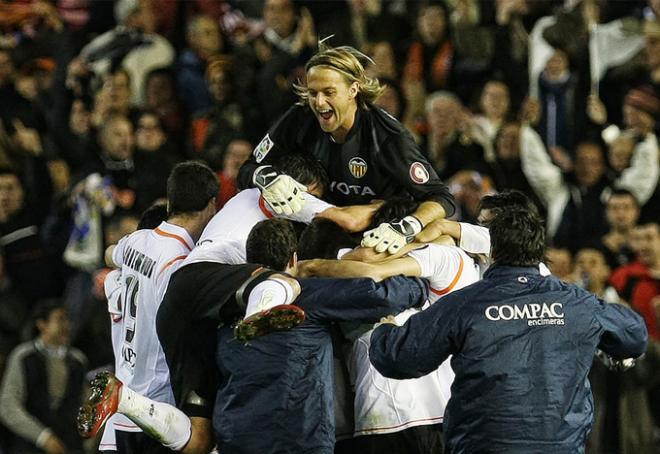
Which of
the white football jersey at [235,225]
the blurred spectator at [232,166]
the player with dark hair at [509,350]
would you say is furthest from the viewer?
the blurred spectator at [232,166]

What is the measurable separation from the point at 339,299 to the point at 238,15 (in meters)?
7.17

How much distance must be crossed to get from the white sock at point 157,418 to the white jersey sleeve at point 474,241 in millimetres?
1654

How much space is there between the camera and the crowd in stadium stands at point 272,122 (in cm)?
1113

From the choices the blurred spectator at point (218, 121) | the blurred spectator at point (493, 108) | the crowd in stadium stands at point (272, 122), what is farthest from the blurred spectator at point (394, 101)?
the blurred spectator at point (218, 121)

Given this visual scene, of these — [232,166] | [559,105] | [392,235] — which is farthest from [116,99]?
[392,235]

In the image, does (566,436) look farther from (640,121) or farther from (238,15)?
(238,15)

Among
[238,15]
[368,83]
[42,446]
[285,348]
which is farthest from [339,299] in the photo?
Answer: [238,15]

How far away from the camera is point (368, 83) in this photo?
303 inches

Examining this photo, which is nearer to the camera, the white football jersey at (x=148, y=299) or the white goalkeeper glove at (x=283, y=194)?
the white goalkeeper glove at (x=283, y=194)

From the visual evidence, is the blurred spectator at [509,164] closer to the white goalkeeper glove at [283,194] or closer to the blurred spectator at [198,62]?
the blurred spectator at [198,62]

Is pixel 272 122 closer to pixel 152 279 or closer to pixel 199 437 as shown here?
pixel 152 279

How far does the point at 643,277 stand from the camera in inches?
413

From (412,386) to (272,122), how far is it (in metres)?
5.56

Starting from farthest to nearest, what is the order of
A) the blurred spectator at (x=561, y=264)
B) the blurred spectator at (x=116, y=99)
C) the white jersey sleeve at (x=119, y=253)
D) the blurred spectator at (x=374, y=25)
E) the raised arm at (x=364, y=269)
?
the blurred spectator at (x=374, y=25) → the blurred spectator at (x=116, y=99) → the blurred spectator at (x=561, y=264) → the white jersey sleeve at (x=119, y=253) → the raised arm at (x=364, y=269)
